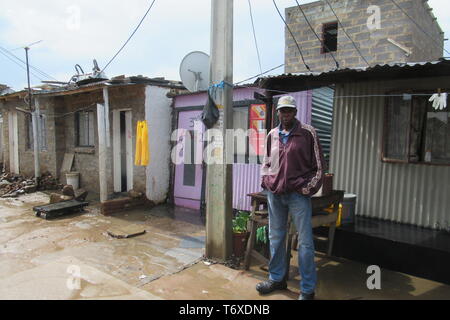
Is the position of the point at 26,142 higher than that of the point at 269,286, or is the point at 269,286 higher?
the point at 26,142

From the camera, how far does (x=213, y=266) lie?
15.2 ft

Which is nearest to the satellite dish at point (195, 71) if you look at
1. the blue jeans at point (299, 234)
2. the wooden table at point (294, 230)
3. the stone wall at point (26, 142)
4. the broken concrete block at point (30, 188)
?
the wooden table at point (294, 230)

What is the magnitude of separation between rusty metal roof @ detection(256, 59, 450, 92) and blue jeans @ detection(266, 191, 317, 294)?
182 centimetres

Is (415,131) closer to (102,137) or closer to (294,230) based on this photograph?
(294,230)

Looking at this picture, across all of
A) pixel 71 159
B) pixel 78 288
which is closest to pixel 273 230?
pixel 78 288

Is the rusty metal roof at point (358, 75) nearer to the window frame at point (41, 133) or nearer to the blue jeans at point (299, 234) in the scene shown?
the blue jeans at point (299, 234)

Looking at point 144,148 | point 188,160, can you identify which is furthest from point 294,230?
point 144,148

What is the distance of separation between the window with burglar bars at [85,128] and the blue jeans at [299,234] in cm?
868

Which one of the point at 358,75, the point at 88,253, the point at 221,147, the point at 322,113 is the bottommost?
the point at 88,253

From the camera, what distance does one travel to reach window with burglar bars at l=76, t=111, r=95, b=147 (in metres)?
10.6

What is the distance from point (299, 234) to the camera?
3520 mm

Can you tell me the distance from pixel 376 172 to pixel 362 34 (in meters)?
6.11

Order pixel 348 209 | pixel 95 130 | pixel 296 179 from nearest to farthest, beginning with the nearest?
pixel 296 179 → pixel 348 209 → pixel 95 130
